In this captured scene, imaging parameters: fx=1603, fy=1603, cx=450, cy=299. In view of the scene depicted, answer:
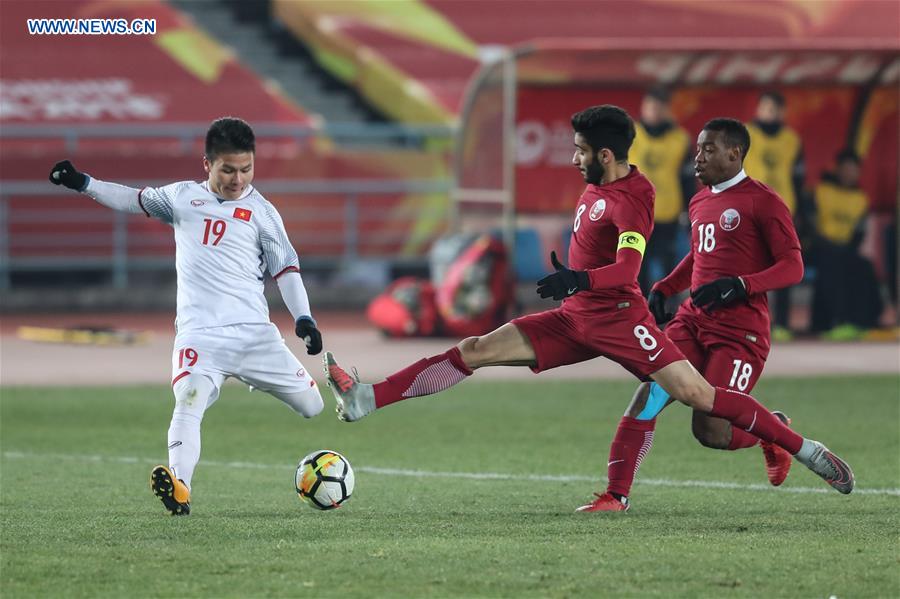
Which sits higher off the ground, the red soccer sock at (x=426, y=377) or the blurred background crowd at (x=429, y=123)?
the blurred background crowd at (x=429, y=123)

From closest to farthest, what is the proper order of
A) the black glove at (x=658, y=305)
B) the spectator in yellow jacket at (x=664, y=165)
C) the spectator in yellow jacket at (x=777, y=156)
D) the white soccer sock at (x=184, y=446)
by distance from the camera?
the white soccer sock at (x=184, y=446)
the black glove at (x=658, y=305)
the spectator in yellow jacket at (x=777, y=156)
the spectator in yellow jacket at (x=664, y=165)

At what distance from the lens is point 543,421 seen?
37.9 ft

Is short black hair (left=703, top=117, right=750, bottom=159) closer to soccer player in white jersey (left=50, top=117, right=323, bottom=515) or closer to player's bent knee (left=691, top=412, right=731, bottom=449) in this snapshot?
player's bent knee (left=691, top=412, right=731, bottom=449)

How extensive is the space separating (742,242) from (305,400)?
84.3 inches

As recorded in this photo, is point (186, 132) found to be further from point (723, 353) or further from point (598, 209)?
point (598, 209)

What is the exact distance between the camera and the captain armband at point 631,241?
6.84m

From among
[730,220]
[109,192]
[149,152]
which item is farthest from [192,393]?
[149,152]

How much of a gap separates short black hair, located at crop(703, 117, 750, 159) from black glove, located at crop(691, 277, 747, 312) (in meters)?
0.72

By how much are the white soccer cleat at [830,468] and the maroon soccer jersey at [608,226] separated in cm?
111

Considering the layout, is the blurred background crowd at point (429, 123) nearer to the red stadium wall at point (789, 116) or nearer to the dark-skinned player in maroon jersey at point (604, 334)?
the red stadium wall at point (789, 116)

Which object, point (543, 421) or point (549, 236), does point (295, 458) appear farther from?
point (549, 236)

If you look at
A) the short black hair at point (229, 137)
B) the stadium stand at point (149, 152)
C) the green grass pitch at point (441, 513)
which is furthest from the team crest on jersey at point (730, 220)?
the stadium stand at point (149, 152)

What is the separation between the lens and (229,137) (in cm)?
696

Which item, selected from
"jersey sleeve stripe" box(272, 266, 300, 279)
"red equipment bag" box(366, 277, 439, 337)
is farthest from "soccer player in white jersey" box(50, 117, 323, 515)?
"red equipment bag" box(366, 277, 439, 337)
